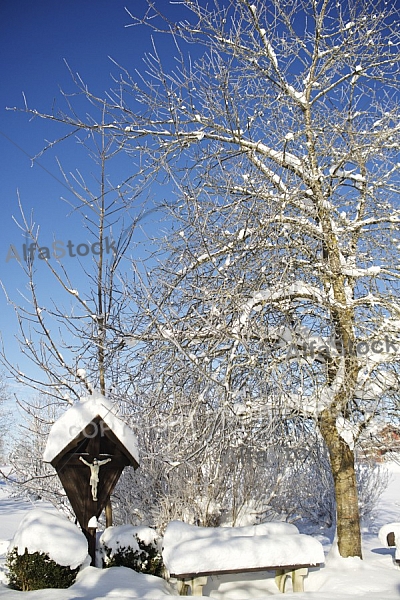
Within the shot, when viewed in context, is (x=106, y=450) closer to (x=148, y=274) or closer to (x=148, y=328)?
(x=148, y=328)

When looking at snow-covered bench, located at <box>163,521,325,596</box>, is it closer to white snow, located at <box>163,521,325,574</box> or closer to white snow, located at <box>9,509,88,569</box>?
white snow, located at <box>163,521,325,574</box>

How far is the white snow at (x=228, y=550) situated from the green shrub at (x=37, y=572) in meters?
1.21

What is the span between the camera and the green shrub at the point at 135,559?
682cm

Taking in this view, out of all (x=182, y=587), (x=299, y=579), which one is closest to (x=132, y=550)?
(x=182, y=587)

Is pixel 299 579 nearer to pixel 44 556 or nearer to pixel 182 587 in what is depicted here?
pixel 182 587

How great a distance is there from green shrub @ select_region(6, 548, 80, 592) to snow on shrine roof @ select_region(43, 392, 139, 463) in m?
1.20

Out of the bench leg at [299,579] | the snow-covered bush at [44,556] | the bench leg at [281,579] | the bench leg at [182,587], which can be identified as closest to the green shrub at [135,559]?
the bench leg at [182,587]

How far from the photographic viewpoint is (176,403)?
6.29m

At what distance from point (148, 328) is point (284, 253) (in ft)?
6.35

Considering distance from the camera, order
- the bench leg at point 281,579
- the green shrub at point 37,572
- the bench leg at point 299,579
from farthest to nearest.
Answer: the bench leg at point 281,579 → the bench leg at point 299,579 → the green shrub at point 37,572

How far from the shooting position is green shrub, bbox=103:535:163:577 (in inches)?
269

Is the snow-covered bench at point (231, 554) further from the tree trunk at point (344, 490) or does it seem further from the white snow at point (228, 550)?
the tree trunk at point (344, 490)

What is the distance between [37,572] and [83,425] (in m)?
1.81

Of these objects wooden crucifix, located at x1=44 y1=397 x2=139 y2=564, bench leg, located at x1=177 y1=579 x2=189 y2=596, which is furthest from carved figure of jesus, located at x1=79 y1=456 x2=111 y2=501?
bench leg, located at x1=177 y1=579 x2=189 y2=596
